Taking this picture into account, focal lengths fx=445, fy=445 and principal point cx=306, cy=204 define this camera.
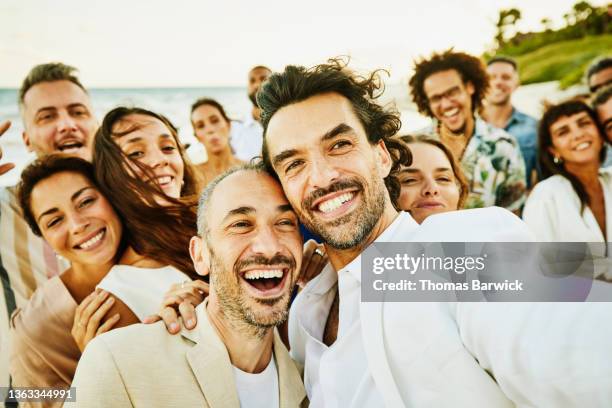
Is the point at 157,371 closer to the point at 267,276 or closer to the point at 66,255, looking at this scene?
the point at 267,276

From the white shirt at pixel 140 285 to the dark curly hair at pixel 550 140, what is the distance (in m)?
3.16

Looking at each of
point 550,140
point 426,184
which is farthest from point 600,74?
point 426,184

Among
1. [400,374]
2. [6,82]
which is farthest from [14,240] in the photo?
[400,374]

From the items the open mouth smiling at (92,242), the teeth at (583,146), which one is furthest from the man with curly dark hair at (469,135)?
the open mouth smiling at (92,242)

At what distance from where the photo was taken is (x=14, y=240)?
10.1 ft

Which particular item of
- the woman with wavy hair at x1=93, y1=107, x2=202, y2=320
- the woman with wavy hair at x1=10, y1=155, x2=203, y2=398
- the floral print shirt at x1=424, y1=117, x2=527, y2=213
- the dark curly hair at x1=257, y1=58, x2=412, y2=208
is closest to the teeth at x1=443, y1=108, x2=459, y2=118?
the floral print shirt at x1=424, y1=117, x2=527, y2=213

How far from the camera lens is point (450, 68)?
14.2ft

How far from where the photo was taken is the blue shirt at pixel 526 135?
465 cm

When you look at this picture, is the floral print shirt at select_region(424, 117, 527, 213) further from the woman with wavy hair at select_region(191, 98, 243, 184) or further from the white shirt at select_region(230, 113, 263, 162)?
the white shirt at select_region(230, 113, 263, 162)

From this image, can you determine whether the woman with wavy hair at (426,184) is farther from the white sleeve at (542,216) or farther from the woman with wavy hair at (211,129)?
the woman with wavy hair at (211,129)

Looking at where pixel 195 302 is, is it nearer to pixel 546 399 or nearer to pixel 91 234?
pixel 91 234

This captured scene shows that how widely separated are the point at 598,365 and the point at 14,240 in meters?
3.38

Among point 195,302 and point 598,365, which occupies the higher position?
point 195,302

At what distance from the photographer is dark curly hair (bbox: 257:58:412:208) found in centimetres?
218
